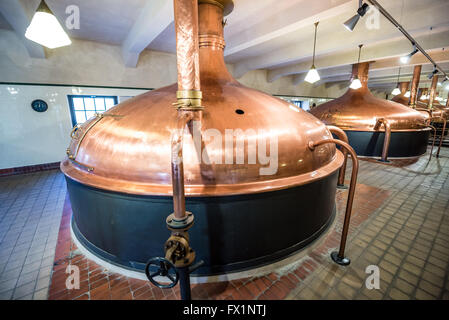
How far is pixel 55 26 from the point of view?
202 cm

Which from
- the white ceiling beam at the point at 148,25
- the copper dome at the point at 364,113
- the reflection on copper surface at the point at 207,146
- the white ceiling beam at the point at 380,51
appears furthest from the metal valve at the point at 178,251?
the white ceiling beam at the point at 380,51

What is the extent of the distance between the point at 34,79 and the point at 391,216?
904 centimetres

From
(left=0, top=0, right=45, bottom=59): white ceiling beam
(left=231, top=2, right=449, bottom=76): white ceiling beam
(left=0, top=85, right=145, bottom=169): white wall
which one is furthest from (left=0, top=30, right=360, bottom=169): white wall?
(left=231, top=2, right=449, bottom=76): white ceiling beam

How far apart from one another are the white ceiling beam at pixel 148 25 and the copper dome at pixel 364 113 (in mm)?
6248

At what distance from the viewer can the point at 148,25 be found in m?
4.35

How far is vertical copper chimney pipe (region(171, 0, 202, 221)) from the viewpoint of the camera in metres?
1.59

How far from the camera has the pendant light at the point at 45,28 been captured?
192cm

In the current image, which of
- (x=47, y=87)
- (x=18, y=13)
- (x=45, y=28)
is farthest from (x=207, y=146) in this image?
(x=47, y=87)

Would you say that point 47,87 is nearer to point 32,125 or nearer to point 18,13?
point 32,125

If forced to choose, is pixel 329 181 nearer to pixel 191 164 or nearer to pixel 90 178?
pixel 191 164

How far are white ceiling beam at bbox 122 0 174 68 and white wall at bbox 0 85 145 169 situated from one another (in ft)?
5.53

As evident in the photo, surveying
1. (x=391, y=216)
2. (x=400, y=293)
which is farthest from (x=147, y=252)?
(x=391, y=216)

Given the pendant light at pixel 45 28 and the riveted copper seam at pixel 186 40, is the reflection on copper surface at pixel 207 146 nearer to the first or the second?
the riveted copper seam at pixel 186 40

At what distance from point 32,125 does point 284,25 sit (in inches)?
289
